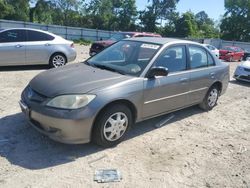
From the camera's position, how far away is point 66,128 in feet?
13.2

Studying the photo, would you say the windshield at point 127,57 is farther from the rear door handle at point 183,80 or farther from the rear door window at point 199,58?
the rear door window at point 199,58

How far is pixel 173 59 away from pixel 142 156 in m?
2.04

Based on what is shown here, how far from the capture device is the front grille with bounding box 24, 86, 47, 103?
424 cm

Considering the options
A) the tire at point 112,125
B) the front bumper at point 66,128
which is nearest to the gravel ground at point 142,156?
the tire at point 112,125

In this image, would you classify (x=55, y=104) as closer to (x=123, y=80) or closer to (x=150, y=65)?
(x=123, y=80)

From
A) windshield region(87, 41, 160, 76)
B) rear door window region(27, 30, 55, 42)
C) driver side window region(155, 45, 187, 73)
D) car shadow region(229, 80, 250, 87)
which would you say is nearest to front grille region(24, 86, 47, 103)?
windshield region(87, 41, 160, 76)

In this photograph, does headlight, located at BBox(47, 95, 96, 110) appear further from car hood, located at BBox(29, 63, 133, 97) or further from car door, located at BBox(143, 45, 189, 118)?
car door, located at BBox(143, 45, 189, 118)

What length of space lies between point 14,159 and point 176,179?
2177mm

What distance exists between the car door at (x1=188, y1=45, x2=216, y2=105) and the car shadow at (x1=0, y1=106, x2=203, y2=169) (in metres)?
1.52

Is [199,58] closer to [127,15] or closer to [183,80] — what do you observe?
[183,80]

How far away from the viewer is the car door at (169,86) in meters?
4.95

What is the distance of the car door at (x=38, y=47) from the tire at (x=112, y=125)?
613 centimetres

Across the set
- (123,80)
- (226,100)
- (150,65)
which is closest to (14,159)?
(123,80)

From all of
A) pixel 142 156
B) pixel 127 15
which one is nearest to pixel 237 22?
pixel 127 15
